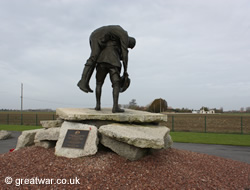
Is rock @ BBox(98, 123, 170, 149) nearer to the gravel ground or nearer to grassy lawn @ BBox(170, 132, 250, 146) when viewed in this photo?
the gravel ground

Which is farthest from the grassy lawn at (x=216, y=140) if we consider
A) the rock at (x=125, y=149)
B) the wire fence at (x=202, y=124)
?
the rock at (x=125, y=149)

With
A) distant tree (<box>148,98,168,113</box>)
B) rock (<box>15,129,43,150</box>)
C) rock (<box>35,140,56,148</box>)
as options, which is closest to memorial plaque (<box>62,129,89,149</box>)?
rock (<box>35,140,56,148</box>)

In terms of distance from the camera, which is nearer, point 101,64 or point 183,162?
point 183,162

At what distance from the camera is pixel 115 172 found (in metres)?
4.05

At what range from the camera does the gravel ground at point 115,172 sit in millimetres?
3664

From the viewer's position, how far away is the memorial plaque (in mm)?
4918

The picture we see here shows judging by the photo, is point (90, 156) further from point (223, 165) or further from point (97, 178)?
point (223, 165)

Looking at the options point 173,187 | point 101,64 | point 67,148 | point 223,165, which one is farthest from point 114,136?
point 223,165

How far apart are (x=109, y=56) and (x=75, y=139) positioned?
8.65 feet

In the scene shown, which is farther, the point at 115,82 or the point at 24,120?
the point at 24,120

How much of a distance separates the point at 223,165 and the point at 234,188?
1690mm

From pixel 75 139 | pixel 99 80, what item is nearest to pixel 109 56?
pixel 99 80

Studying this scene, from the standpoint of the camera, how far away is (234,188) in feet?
13.0

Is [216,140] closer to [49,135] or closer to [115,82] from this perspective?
[115,82]
